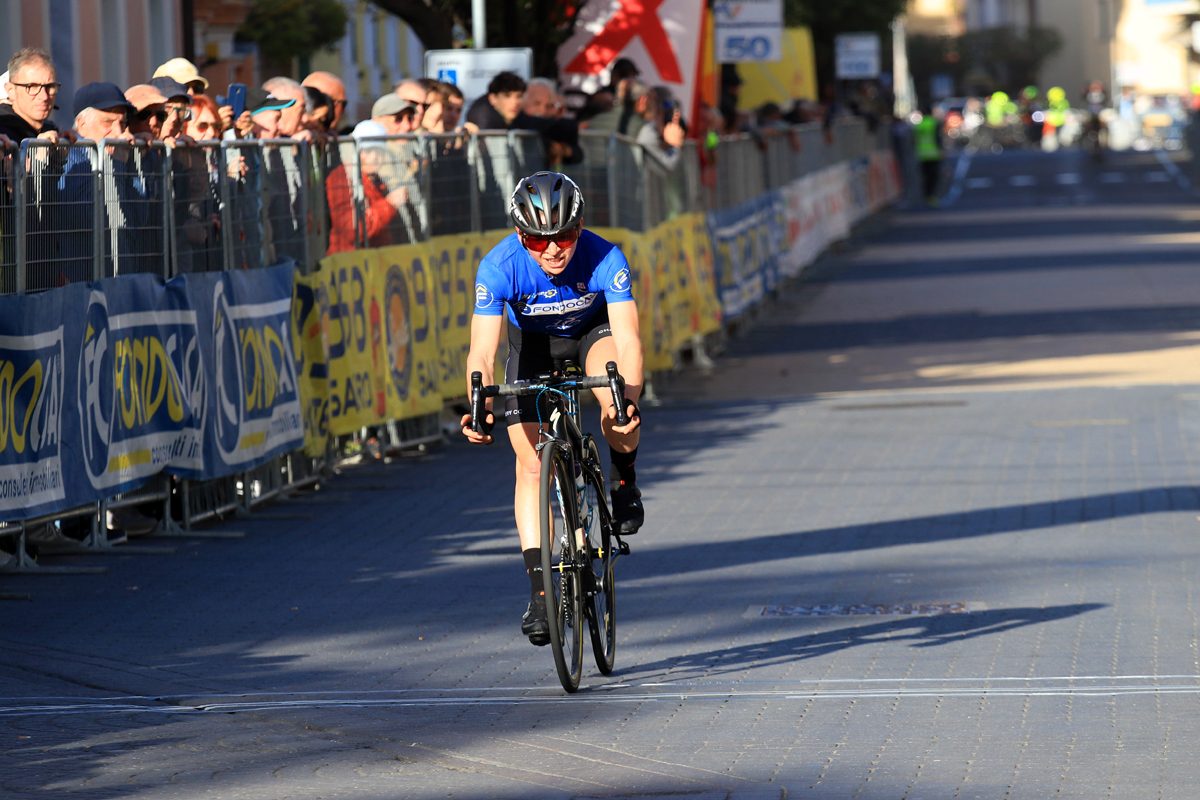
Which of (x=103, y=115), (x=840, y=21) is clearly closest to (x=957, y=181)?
(x=840, y=21)

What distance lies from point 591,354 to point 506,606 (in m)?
1.78

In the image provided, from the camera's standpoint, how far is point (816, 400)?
16.7 m

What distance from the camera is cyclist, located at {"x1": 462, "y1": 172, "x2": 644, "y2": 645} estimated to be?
23.3 ft

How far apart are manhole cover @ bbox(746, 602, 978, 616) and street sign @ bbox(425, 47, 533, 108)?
10824mm

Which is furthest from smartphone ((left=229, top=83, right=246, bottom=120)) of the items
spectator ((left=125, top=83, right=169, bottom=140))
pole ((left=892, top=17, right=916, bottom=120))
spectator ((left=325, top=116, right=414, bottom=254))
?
pole ((left=892, top=17, right=916, bottom=120))

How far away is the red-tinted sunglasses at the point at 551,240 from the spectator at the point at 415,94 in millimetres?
7452

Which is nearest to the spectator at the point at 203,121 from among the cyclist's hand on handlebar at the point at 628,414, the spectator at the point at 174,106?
the spectator at the point at 174,106

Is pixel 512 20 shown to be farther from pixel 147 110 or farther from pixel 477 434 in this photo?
pixel 477 434

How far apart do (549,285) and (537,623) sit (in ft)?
3.90

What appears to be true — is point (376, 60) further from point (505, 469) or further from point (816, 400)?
point (505, 469)

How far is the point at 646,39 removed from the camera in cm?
2186

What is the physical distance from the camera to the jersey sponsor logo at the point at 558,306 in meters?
7.39

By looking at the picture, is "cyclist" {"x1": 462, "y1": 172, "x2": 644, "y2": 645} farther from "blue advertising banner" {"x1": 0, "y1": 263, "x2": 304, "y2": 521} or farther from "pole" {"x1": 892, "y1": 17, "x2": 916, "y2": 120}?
"pole" {"x1": 892, "y1": 17, "x2": 916, "y2": 120}

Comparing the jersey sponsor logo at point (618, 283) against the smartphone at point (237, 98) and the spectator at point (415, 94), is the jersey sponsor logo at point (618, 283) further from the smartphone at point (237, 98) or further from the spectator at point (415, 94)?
the spectator at point (415, 94)
